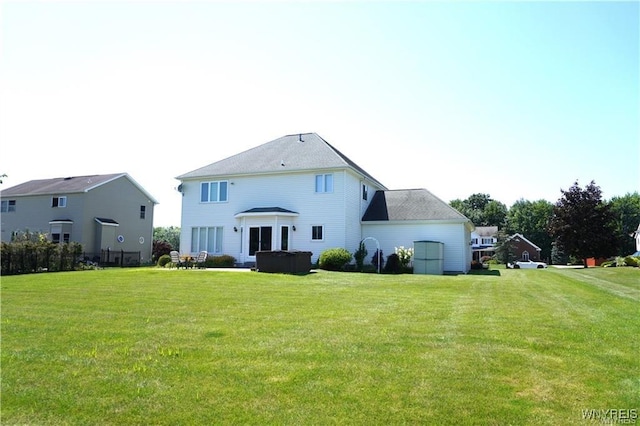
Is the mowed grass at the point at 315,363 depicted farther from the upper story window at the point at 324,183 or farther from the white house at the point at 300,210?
the upper story window at the point at 324,183

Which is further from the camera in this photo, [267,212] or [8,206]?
[8,206]

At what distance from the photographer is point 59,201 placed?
38.4 meters

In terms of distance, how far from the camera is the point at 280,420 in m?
→ 4.01

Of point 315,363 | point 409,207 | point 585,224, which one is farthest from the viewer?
point 585,224

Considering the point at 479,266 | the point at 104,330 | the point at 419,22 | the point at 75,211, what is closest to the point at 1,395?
the point at 104,330

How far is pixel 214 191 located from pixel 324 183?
25.3 ft

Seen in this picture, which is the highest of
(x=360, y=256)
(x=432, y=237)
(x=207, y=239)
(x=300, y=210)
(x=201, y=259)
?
(x=300, y=210)

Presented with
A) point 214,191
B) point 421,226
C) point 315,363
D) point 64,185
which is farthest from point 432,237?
point 64,185

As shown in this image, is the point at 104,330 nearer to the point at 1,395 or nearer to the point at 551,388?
the point at 1,395

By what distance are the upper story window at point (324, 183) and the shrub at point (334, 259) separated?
4281 millimetres

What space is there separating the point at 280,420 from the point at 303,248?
2302cm

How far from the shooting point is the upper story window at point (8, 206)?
134 ft

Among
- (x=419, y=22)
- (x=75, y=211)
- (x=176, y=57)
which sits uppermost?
(x=419, y=22)

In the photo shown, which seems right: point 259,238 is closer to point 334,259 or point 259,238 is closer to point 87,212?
point 334,259
